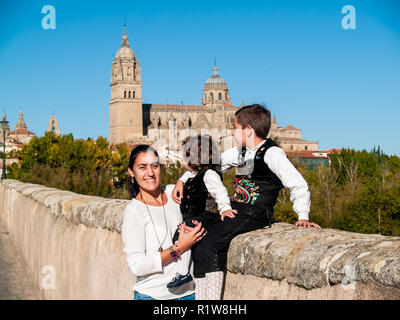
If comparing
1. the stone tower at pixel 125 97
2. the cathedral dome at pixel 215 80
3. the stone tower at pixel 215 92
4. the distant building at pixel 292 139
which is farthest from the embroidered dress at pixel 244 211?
the cathedral dome at pixel 215 80

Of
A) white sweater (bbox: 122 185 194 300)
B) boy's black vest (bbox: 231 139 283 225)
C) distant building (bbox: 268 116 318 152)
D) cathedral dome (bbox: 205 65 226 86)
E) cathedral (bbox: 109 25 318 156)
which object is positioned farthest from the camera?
cathedral dome (bbox: 205 65 226 86)

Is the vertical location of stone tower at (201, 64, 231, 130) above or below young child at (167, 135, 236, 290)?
above

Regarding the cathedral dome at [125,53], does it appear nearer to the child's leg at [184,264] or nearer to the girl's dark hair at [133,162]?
the girl's dark hair at [133,162]

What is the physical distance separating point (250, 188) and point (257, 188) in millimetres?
37

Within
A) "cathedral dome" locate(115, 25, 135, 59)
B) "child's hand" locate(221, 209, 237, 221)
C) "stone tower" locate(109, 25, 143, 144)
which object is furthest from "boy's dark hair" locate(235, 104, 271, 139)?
"cathedral dome" locate(115, 25, 135, 59)

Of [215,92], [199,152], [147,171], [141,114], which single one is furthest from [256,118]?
[215,92]

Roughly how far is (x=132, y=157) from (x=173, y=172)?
1133cm

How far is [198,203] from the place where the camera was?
263 centimetres

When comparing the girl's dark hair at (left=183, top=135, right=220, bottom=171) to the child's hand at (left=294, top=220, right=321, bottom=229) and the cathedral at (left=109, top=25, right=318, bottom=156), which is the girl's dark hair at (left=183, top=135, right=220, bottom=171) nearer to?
the child's hand at (left=294, top=220, right=321, bottom=229)

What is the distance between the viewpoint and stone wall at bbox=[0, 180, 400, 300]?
5.69 ft

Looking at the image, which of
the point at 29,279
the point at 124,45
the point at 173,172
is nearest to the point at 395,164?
the point at 173,172

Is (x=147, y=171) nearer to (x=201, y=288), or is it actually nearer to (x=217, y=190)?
(x=217, y=190)

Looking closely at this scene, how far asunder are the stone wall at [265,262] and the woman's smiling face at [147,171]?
469mm

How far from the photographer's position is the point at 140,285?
2.29 metres
